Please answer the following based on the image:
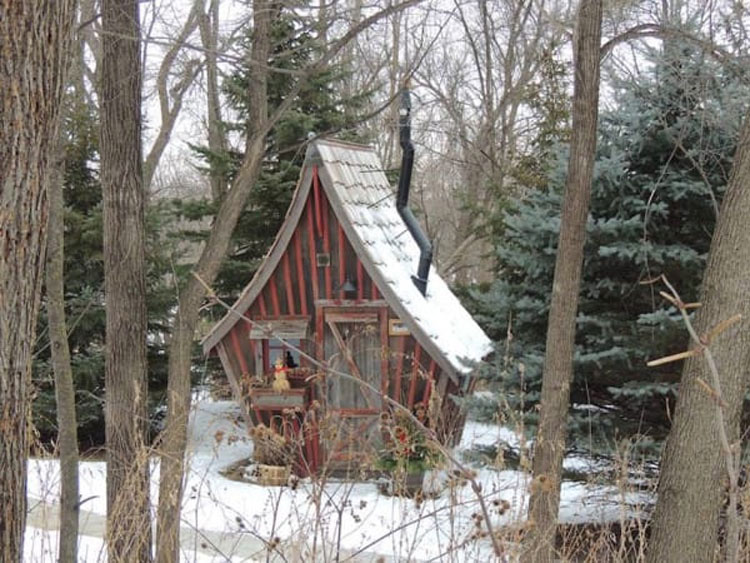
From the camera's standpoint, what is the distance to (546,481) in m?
2.46

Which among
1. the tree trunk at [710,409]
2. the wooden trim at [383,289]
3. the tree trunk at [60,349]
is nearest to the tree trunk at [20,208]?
the tree trunk at [60,349]

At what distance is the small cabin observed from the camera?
9.66 metres

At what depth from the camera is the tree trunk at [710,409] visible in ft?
14.9

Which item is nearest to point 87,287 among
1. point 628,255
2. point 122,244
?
point 122,244

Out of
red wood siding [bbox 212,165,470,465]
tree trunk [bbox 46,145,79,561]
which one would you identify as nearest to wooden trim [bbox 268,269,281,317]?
red wood siding [bbox 212,165,470,465]

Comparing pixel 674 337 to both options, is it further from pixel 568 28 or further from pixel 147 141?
pixel 147 141

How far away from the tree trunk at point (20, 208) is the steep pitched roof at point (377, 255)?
281 inches

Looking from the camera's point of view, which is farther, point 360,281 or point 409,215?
point 409,215

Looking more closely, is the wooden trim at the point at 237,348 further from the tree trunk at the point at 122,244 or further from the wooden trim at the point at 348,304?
the tree trunk at the point at 122,244

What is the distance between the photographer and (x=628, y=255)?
664 centimetres

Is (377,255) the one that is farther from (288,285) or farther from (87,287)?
(87,287)

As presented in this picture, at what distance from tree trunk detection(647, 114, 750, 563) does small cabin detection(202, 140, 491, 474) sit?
15.5ft

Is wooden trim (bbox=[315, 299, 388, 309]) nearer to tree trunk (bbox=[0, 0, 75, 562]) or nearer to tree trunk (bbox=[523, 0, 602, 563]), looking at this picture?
tree trunk (bbox=[523, 0, 602, 563])

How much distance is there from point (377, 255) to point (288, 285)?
1213mm
